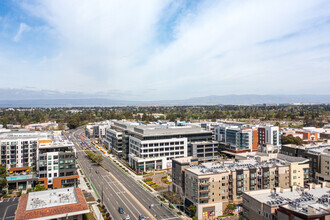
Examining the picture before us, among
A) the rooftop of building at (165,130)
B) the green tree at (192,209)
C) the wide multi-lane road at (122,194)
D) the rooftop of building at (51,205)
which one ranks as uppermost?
the rooftop of building at (165,130)

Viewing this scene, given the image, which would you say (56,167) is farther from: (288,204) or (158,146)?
(288,204)

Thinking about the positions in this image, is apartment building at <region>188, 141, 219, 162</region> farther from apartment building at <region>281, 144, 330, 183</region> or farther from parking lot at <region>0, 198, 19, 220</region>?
parking lot at <region>0, 198, 19, 220</region>

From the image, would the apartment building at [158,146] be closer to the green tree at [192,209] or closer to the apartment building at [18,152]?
the apartment building at [18,152]

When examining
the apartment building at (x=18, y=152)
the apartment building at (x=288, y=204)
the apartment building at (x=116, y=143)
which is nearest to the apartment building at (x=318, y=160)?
the apartment building at (x=288, y=204)

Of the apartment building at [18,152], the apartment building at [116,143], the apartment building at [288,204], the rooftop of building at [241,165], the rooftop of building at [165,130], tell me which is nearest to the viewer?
the apartment building at [288,204]

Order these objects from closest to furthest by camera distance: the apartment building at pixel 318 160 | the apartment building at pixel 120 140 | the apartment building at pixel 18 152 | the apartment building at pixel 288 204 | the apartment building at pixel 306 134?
1. the apartment building at pixel 288 204
2. the apartment building at pixel 318 160
3. the apartment building at pixel 18 152
4. the apartment building at pixel 120 140
5. the apartment building at pixel 306 134

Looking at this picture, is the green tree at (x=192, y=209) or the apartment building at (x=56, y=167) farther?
the apartment building at (x=56, y=167)

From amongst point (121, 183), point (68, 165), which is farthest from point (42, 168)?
point (121, 183)

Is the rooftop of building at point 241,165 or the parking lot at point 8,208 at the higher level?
the rooftop of building at point 241,165

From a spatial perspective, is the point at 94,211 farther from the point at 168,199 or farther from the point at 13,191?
the point at 13,191
